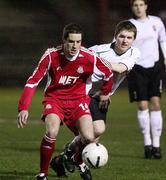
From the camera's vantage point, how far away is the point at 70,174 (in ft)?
30.6

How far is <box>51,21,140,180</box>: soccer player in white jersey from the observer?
905 cm

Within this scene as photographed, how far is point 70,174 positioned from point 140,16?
2.94 metres

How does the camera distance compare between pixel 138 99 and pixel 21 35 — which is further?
pixel 21 35

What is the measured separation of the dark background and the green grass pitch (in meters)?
3.14

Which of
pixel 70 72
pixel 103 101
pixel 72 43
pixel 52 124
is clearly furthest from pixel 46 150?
pixel 72 43

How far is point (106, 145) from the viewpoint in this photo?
40.3ft

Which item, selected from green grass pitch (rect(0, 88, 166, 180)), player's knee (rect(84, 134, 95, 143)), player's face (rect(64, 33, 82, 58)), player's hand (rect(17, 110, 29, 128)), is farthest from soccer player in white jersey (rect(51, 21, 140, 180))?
player's hand (rect(17, 110, 29, 128))

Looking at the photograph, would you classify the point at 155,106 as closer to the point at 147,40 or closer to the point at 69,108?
the point at 147,40

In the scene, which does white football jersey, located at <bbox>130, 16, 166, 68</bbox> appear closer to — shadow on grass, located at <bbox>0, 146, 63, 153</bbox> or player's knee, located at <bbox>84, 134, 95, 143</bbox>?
shadow on grass, located at <bbox>0, 146, 63, 153</bbox>

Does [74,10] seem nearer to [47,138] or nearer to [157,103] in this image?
[157,103]

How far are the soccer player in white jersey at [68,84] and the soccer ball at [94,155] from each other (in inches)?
11.3

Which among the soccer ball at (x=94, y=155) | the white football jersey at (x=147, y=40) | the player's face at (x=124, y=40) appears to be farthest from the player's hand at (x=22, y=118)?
the white football jersey at (x=147, y=40)

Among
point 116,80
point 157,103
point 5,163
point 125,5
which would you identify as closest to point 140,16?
point 157,103

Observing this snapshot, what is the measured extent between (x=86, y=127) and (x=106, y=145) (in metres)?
3.88
